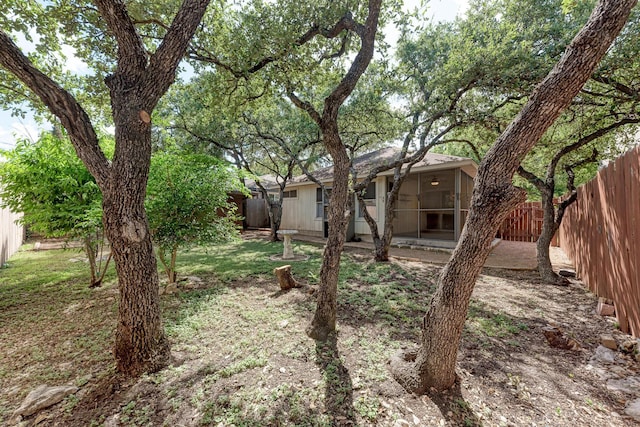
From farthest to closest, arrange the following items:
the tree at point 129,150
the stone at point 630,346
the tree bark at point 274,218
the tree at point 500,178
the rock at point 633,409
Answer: the tree bark at point 274,218 → the stone at point 630,346 → the tree at point 129,150 → the rock at point 633,409 → the tree at point 500,178

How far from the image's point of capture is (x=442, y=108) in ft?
19.6

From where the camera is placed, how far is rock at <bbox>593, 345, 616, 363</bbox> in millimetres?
2643

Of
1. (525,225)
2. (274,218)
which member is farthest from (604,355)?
(525,225)

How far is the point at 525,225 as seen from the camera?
1189cm

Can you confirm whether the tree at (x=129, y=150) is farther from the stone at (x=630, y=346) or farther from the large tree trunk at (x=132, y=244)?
the stone at (x=630, y=346)

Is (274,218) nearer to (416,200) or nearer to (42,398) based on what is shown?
(416,200)

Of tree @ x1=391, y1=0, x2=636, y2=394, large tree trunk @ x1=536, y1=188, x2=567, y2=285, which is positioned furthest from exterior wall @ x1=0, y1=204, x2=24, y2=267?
large tree trunk @ x1=536, y1=188, x2=567, y2=285

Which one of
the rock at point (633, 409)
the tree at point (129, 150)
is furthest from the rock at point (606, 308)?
the tree at point (129, 150)

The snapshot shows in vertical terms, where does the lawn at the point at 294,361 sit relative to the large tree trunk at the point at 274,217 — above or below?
below

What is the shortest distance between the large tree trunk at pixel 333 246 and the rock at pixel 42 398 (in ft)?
6.99

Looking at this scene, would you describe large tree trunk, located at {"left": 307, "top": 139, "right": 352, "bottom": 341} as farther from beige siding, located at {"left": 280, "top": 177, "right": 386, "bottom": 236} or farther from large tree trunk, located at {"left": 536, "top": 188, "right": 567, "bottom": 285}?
beige siding, located at {"left": 280, "top": 177, "right": 386, "bottom": 236}

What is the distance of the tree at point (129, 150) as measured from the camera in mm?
2150

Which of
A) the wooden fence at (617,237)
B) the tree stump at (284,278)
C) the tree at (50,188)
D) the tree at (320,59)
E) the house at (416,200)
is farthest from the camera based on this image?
the house at (416,200)

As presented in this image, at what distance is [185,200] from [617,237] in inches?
237
